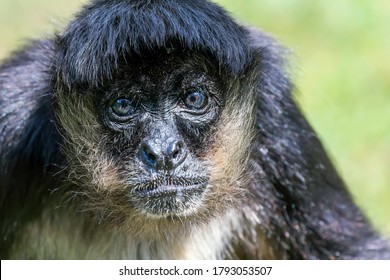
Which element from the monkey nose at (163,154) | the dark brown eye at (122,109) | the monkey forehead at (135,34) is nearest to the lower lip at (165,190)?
the monkey nose at (163,154)

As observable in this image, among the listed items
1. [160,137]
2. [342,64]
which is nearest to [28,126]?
[160,137]

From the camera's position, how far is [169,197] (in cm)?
653

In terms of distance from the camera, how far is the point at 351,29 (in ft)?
41.0

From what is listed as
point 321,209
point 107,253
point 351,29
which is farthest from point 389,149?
point 107,253

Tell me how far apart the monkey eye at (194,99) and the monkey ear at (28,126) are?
1.00 meters

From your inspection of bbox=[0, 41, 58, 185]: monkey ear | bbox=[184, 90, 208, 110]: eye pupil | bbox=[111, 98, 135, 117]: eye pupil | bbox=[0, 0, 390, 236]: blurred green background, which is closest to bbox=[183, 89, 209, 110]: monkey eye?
bbox=[184, 90, 208, 110]: eye pupil

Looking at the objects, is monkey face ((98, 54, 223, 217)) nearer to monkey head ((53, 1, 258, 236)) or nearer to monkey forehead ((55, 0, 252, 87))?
monkey head ((53, 1, 258, 236))

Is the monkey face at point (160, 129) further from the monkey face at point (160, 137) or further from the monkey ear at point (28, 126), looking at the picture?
the monkey ear at point (28, 126)

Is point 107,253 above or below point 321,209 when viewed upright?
below

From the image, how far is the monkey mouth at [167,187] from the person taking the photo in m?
6.46

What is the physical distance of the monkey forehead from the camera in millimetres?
6414

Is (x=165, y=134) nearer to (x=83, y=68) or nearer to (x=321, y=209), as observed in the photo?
(x=83, y=68)

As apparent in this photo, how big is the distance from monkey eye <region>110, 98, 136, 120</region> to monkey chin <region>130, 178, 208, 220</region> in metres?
0.49

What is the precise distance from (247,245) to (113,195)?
155cm
